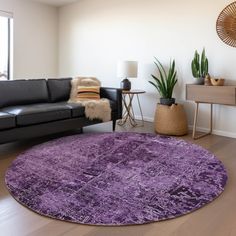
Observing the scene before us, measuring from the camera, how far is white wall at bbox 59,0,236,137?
4164mm

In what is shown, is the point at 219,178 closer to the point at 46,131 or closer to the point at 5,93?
the point at 46,131

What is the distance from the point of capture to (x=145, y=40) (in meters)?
4.88

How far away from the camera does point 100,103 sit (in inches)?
157

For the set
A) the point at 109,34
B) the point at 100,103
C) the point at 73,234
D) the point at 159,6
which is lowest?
the point at 73,234

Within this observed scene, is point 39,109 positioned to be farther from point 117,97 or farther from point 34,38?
point 34,38

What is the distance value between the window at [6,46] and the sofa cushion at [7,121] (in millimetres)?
2777

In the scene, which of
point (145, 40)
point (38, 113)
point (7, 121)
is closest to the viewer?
point (7, 121)

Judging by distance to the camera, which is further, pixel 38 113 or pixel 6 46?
pixel 6 46

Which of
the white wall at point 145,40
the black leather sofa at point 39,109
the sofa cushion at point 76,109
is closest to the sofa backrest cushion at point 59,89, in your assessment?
the black leather sofa at point 39,109

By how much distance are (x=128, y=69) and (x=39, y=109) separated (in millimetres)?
1768

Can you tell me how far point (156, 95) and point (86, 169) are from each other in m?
2.57

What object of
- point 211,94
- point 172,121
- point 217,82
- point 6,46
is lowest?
point 172,121

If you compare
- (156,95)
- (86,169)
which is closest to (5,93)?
(86,169)

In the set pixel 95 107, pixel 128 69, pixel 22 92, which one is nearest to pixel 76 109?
pixel 95 107
